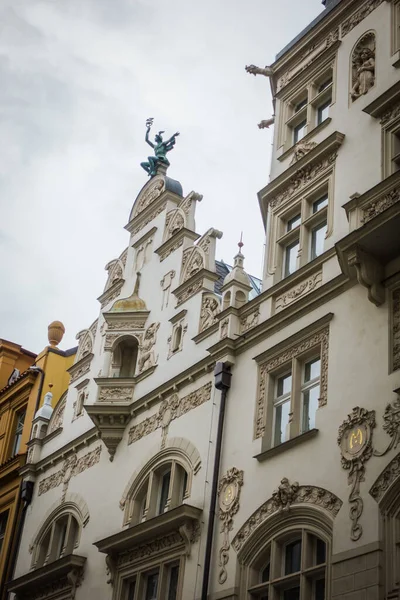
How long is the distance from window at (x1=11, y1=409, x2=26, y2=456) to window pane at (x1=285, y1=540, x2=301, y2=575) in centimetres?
1665

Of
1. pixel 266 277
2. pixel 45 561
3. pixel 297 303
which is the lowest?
pixel 45 561

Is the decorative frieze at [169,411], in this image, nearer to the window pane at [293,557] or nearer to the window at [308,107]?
the window pane at [293,557]

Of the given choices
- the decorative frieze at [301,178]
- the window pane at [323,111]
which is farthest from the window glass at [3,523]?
the window pane at [323,111]

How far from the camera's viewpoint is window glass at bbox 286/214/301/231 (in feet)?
75.5

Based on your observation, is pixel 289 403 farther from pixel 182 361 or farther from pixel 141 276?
pixel 141 276

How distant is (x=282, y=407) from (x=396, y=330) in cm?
373

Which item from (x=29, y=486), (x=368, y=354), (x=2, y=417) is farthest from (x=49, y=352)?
(x=368, y=354)

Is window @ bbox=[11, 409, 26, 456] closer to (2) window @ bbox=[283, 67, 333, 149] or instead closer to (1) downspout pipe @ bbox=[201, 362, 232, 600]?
(1) downspout pipe @ bbox=[201, 362, 232, 600]

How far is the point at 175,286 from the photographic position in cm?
2648

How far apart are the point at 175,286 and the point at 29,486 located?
8.06 metres

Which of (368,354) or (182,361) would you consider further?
(182,361)

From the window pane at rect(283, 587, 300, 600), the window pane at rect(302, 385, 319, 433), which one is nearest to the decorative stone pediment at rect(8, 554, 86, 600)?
the window pane at rect(283, 587, 300, 600)

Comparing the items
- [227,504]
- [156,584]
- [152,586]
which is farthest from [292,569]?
[152,586]

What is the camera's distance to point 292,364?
20.4m
